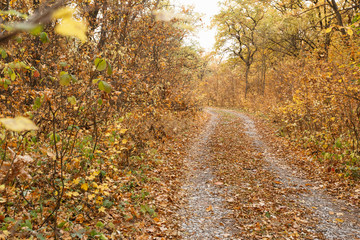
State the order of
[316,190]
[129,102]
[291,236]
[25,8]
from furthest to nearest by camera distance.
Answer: [129,102] < [316,190] < [25,8] < [291,236]

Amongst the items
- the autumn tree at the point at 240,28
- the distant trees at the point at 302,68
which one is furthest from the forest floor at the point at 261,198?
the autumn tree at the point at 240,28

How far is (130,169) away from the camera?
757 cm

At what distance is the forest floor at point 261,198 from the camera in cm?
536

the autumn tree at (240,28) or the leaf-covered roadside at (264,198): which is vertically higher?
the autumn tree at (240,28)

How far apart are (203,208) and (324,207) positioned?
10.1 feet

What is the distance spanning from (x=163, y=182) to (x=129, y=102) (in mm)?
2843

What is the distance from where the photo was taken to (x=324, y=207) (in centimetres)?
641

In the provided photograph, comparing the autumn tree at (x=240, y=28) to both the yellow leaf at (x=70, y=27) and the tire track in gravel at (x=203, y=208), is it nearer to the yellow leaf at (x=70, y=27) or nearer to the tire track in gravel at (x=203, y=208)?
the tire track in gravel at (x=203, y=208)

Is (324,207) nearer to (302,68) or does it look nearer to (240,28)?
(302,68)

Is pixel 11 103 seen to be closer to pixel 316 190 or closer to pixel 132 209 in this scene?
pixel 132 209

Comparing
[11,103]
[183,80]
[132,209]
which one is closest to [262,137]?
[183,80]

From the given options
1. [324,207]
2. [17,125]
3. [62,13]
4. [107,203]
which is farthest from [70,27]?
[324,207]

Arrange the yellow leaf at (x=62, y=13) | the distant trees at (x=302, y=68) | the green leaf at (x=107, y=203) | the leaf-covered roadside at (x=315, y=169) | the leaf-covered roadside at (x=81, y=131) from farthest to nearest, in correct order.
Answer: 1. the distant trees at (x=302, y=68)
2. the leaf-covered roadside at (x=315, y=169)
3. the green leaf at (x=107, y=203)
4. the leaf-covered roadside at (x=81, y=131)
5. the yellow leaf at (x=62, y=13)

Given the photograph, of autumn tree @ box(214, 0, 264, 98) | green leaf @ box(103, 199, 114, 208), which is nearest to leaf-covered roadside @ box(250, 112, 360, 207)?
green leaf @ box(103, 199, 114, 208)
